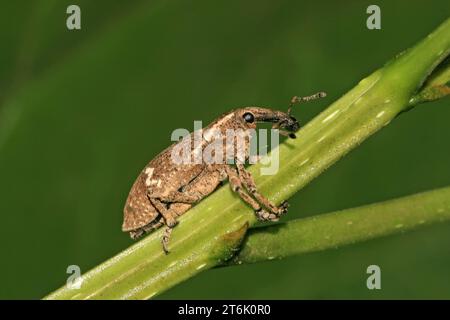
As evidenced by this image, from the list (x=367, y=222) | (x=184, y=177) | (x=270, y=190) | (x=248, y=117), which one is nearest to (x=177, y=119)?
(x=184, y=177)

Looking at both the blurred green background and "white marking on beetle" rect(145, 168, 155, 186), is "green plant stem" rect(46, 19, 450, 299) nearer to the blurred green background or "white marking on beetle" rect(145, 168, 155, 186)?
"white marking on beetle" rect(145, 168, 155, 186)

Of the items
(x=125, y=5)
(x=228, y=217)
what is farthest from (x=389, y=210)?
(x=125, y=5)

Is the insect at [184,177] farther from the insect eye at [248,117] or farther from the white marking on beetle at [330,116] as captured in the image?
the white marking on beetle at [330,116]

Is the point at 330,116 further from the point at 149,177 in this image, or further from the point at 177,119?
the point at 177,119

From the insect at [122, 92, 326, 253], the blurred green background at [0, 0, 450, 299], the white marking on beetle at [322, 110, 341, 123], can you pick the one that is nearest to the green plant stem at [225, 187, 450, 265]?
the white marking on beetle at [322, 110, 341, 123]

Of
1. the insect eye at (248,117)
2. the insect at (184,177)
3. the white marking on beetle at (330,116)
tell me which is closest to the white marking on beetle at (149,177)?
the insect at (184,177)

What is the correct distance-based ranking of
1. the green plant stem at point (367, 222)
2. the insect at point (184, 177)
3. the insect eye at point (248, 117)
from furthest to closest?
the insect eye at point (248, 117), the insect at point (184, 177), the green plant stem at point (367, 222)
